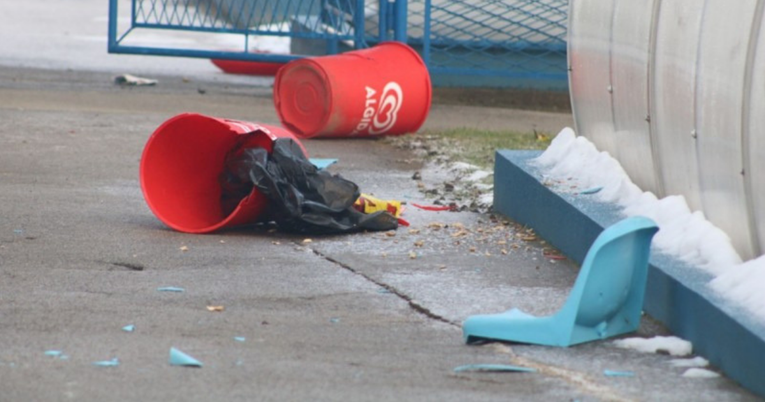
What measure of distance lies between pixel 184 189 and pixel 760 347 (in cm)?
378

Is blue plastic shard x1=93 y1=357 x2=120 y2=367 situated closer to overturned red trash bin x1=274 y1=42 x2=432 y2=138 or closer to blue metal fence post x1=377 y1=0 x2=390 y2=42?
overturned red trash bin x1=274 y1=42 x2=432 y2=138

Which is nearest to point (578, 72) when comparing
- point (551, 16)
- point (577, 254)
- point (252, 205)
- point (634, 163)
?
point (634, 163)

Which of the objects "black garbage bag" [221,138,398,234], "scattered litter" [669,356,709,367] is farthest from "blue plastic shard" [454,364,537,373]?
"black garbage bag" [221,138,398,234]

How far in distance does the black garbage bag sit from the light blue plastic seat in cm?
193

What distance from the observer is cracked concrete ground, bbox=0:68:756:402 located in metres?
3.75

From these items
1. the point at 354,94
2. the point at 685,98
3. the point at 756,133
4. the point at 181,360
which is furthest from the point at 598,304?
the point at 354,94

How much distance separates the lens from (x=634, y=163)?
5.86 m

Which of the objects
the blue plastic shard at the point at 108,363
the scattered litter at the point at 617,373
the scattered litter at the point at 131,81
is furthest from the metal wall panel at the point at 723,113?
the scattered litter at the point at 131,81

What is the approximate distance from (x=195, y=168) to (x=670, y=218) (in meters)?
2.83

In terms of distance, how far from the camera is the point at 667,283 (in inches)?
173

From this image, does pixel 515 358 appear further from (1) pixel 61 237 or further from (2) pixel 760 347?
(1) pixel 61 237

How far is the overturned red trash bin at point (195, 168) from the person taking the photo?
247 inches

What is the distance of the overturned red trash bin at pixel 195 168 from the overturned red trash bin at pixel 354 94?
2712 mm

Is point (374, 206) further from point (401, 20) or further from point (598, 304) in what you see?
point (401, 20)
